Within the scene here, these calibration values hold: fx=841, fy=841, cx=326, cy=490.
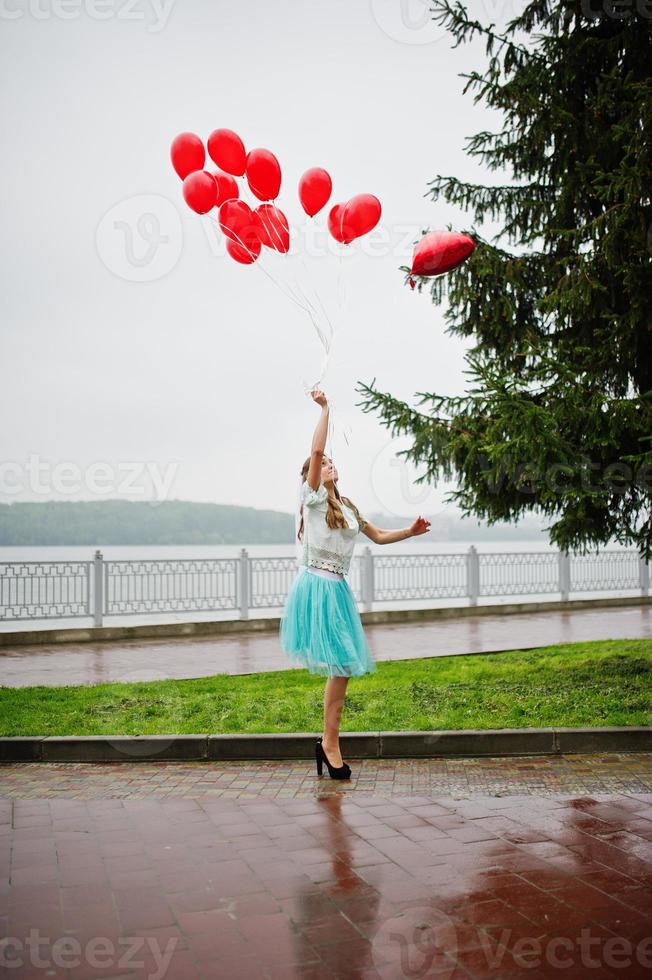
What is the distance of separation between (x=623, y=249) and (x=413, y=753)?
5590 millimetres

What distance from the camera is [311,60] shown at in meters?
11.5

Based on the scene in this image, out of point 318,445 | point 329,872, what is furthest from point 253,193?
point 329,872

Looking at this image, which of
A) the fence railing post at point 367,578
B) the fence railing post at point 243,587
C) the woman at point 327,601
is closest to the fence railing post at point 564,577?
the fence railing post at point 367,578

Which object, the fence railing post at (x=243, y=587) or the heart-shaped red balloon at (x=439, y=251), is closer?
the heart-shaped red balloon at (x=439, y=251)

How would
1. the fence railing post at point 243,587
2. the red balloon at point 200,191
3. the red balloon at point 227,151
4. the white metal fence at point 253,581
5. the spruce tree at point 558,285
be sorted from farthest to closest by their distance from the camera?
the fence railing post at point 243,587 → the white metal fence at point 253,581 → the spruce tree at point 558,285 → the red balloon at point 227,151 → the red balloon at point 200,191

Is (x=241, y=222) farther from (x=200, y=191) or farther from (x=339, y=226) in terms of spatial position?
(x=339, y=226)

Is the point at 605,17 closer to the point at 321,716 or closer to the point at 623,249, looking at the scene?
the point at 623,249

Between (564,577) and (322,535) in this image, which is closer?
(322,535)

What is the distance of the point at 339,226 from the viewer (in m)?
7.06

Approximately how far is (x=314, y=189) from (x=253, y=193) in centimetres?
53

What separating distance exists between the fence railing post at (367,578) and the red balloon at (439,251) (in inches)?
480

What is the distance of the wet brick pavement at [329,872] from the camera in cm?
319

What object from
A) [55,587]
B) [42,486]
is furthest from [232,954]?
[55,587]

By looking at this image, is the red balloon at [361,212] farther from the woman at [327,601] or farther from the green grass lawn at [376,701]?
the green grass lawn at [376,701]
